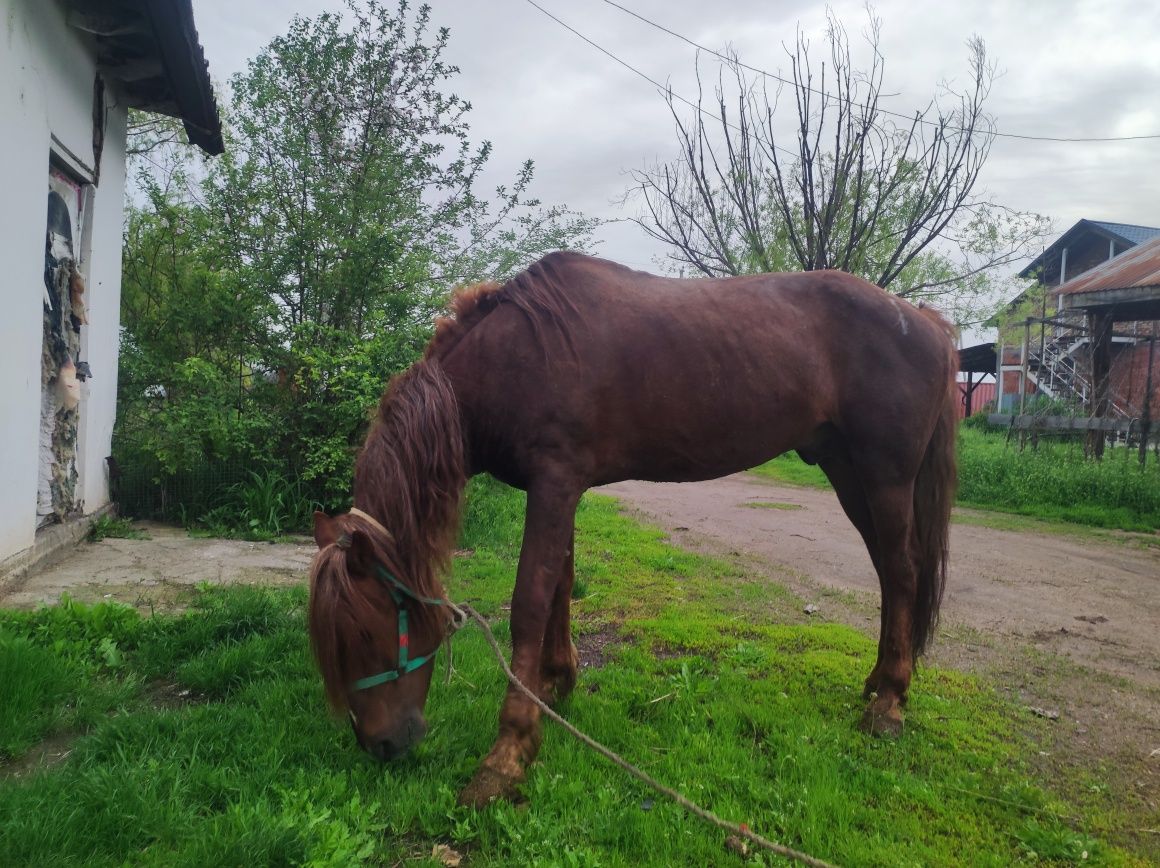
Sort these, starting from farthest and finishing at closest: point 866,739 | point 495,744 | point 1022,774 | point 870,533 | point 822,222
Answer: point 822,222
point 870,533
point 866,739
point 1022,774
point 495,744

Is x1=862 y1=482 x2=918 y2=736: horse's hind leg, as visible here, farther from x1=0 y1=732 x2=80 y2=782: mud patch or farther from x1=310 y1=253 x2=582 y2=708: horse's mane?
x1=0 y1=732 x2=80 y2=782: mud patch

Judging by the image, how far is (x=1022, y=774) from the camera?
2.53 metres

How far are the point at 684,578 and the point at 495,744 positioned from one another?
3.34 meters

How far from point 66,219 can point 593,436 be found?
507 cm

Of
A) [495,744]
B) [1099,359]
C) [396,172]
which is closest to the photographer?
[495,744]

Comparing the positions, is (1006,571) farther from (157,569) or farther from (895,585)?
(157,569)

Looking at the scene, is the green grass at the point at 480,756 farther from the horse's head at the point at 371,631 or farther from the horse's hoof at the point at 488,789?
the horse's head at the point at 371,631

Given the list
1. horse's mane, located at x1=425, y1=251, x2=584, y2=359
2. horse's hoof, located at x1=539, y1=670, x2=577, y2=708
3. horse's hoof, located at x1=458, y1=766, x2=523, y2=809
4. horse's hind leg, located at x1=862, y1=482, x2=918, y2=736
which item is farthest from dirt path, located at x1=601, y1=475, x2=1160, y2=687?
horse's mane, located at x1=425, y1=251, x2=584, y2=359

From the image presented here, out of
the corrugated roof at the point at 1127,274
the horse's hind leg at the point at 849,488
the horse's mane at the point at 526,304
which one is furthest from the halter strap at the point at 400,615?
the corrugated roof at the point at 1127,274

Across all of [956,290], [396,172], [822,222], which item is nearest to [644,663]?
[396,172]

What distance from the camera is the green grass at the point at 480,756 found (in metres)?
1.94

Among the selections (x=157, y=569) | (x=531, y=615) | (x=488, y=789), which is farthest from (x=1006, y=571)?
(x=157, y=569)

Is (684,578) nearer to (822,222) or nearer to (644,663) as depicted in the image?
(644,663)

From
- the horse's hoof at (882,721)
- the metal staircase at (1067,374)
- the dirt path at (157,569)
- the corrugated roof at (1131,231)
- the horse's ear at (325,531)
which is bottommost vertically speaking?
the horse's hoof at (882,721)
